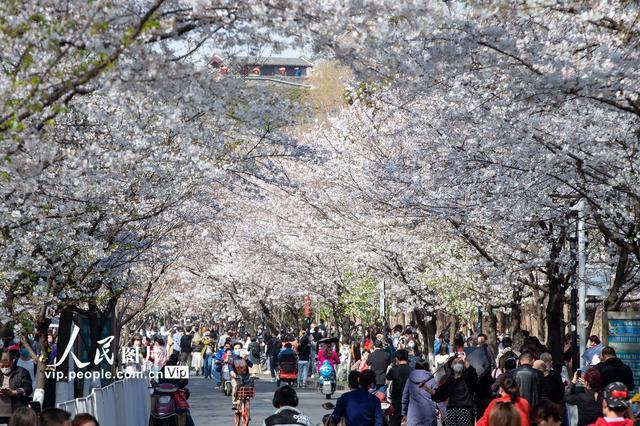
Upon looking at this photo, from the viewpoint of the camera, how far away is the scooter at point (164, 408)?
60.6 ft

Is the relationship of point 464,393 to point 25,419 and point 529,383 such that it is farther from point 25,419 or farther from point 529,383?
point 25,419

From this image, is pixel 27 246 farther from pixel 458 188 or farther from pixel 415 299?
pixel 415 299

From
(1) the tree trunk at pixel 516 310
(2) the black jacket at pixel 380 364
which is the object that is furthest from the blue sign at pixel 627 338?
(1) the tree trunk at pixel 516 310

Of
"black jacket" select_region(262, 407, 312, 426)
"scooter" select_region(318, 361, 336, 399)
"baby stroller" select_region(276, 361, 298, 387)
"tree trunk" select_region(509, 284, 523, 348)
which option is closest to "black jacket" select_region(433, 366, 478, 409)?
"black jacket" select_region(262, 407, 312, 426)

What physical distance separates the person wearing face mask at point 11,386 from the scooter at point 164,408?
219 centimetres

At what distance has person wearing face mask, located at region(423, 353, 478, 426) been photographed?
15.6 metres

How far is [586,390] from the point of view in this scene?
13297 millimetres

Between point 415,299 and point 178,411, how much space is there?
60.3 ft

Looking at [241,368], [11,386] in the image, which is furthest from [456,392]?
[241,368]

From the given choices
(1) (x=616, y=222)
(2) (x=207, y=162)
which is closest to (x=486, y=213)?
(1) (x=616, y=222)

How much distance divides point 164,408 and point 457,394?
4994 millimetres

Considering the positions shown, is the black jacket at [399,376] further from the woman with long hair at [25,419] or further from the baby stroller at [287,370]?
the baby stroller at [287,370]

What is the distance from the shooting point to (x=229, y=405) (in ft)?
103

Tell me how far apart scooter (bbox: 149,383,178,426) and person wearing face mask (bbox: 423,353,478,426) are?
188 inches
